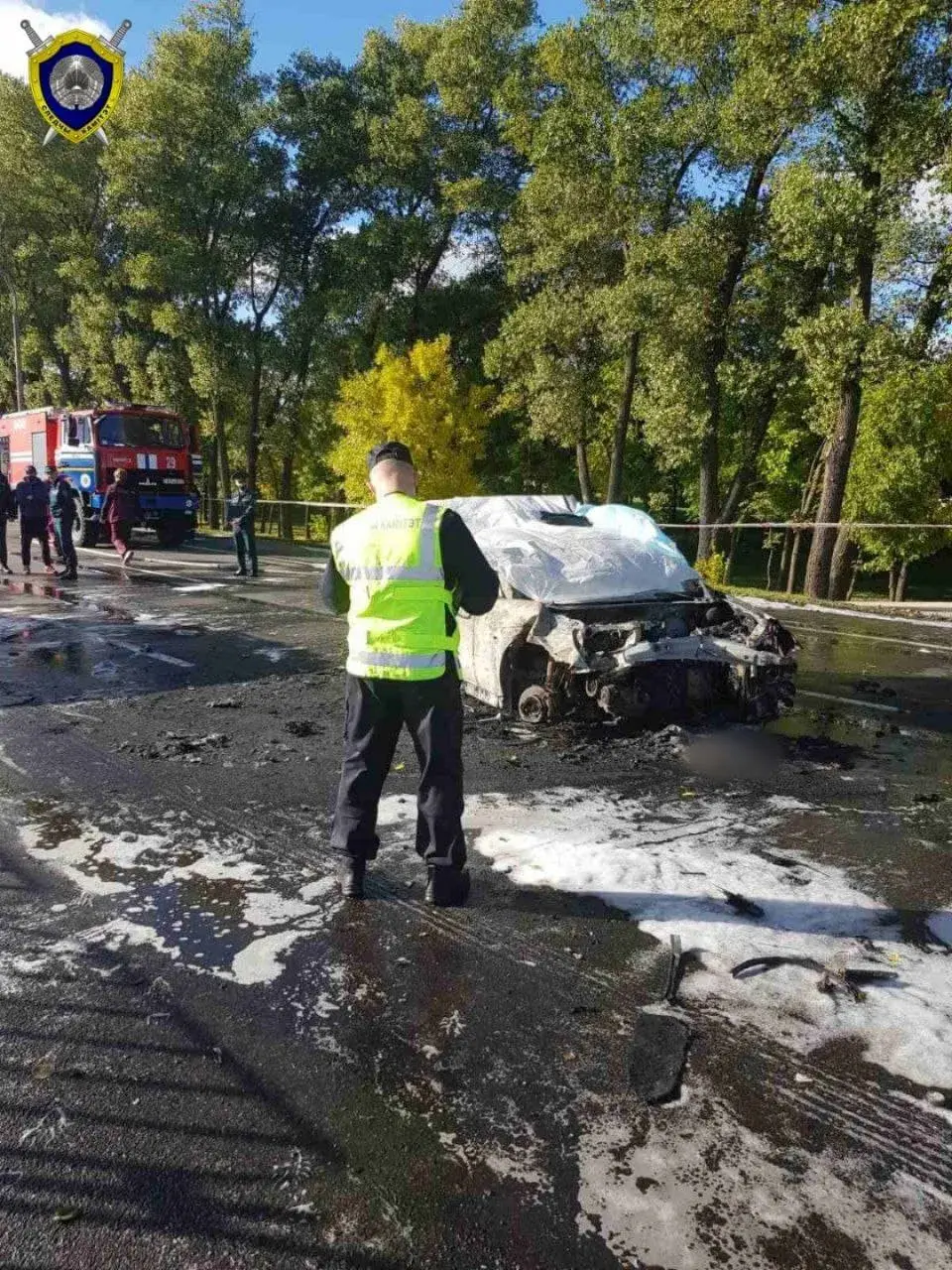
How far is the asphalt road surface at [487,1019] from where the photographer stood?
6.55 ft

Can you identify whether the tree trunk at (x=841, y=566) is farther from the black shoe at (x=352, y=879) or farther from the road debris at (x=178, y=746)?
the black shoe at (x=352, y=879)

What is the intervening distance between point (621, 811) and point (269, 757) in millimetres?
2257

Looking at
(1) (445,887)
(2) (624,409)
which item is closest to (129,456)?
(2) (624,409)

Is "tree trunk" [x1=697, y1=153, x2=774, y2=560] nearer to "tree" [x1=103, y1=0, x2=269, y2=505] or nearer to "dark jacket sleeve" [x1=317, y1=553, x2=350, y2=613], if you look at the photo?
"dark jacket sleeve" [x1=317, y1=553, x2=350, y2=613]

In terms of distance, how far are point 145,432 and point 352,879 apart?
60.9 feet

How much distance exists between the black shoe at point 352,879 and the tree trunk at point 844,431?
1340 cm

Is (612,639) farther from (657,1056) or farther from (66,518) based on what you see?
(66,518)

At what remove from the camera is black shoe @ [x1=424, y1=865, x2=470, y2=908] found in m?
3.52

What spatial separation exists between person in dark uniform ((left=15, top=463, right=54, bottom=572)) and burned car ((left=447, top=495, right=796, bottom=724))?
34.6ft

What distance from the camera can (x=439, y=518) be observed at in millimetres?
3459

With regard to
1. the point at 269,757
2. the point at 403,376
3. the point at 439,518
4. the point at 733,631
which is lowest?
the point at 269,757

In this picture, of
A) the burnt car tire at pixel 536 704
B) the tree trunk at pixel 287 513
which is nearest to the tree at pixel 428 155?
the tree trunk at pixel 287 513

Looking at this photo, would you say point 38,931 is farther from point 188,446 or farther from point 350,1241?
point 188,446

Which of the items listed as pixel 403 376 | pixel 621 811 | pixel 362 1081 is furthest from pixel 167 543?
pixel 362 1081
